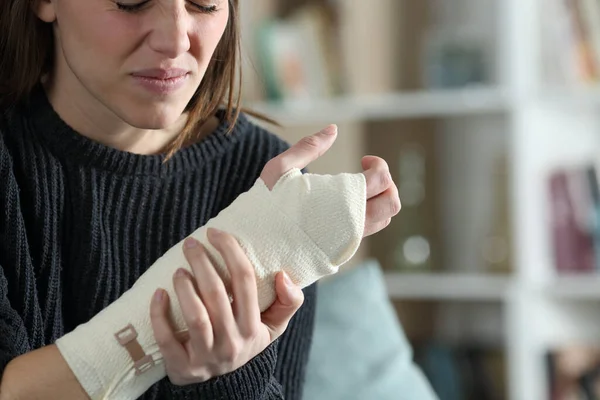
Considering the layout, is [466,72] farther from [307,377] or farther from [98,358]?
[98,358]

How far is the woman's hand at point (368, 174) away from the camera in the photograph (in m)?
1.01

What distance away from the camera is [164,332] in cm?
92

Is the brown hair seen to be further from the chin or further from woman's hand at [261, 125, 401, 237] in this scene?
woman's hand at [261, 125, 401, 237]

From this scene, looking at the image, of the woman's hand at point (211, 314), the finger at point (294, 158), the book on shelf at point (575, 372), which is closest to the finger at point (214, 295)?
the woman's hand at point (211, 314)

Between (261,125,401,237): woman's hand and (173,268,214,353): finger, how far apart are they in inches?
6.0

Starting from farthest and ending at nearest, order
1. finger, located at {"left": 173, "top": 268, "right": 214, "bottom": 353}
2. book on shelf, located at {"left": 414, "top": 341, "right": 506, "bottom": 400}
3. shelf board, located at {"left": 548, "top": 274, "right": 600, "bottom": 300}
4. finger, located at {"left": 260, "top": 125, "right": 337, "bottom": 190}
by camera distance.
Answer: book on shelf, located at {"left": 414, "top": 341, "right": 506, "bottom": 400}, shelf board, located at {"left": 548, "top": 274, "right": 600, "bottom": 300}, finger, located at {"left": 260, "top": 125, "right": 337, "bottom": 190}, finger, located at {"left": 173, "top": 268, "right": 214, "bottom": 353}

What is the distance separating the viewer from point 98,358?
956mm

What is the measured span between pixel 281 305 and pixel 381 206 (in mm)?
144

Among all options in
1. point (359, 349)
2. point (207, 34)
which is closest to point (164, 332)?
point (207, 34)

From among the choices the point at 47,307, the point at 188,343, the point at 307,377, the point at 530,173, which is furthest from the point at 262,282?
the point at 530,173

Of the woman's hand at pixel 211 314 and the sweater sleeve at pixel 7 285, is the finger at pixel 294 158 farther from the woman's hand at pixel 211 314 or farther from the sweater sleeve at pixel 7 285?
the sweater sleeve at pixel 7 285

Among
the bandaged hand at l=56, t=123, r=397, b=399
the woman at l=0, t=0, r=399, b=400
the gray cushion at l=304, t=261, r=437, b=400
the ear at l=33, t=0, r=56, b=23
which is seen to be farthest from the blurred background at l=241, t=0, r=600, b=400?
the bandaged hand at l=56, t=123, r=397, b=399

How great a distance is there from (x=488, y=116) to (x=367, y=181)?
215 centimetres

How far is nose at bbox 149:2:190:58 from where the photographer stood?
107 cm
